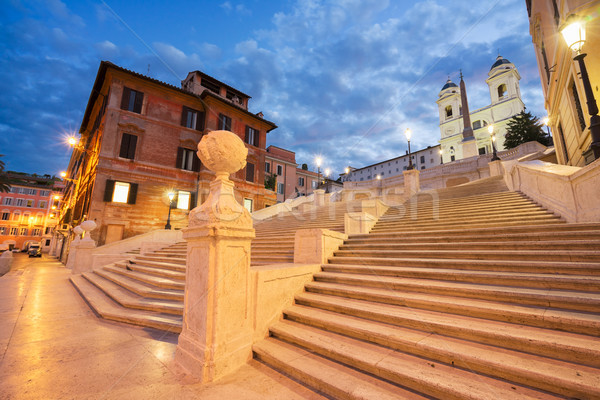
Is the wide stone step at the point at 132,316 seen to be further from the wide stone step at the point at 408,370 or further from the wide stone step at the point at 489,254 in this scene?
the wide stone step at the point at 489,254

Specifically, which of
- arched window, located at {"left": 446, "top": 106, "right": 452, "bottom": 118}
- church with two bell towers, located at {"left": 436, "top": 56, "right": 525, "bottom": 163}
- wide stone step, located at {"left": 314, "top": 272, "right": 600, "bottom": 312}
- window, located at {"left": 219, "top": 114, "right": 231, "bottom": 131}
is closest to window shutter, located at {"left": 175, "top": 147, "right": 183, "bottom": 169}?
window, located at {"left": 219, "top": 114, "right": 231, "bottom": 131}

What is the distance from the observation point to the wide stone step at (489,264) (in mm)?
3607

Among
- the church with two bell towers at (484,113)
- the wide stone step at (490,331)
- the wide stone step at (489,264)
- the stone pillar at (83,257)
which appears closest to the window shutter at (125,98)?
the stone pillar at (83,257)

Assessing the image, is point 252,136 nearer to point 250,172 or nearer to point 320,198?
point 250,172

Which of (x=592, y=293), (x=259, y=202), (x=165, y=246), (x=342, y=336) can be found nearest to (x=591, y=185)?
(x=592, y=293)

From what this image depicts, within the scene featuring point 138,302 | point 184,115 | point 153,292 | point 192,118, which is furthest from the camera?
point 192,118

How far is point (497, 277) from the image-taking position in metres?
3.77

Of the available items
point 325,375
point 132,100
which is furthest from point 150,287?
point 132,100

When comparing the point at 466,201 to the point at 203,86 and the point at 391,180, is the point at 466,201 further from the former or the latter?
the point at 203,86

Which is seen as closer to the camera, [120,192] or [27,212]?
[120,192]

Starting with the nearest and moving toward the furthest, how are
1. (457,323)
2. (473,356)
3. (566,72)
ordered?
(473,356) → (457,323) → (566,72)

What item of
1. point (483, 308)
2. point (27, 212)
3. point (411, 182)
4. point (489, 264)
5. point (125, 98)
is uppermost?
point (125, 98)

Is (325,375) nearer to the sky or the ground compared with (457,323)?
nearer to the ground

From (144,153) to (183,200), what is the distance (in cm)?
447
